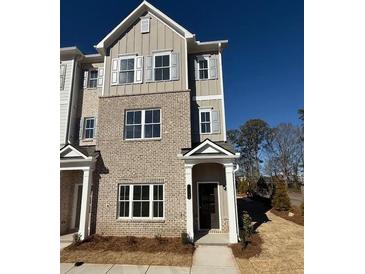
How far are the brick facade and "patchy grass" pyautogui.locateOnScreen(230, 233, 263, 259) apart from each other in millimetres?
2274

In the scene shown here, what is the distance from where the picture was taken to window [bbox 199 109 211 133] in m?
11.3

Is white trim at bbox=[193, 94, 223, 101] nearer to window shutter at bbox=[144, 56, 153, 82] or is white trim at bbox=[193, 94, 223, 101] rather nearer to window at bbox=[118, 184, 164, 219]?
window shutter at bbox=[144, 56, 153, 82]

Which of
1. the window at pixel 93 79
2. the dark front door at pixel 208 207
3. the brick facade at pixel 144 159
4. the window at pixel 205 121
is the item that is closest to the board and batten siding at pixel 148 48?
the brick facade at pixel 144 159

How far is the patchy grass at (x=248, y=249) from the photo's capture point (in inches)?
295

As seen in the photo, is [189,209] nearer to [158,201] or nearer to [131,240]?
[158,201]

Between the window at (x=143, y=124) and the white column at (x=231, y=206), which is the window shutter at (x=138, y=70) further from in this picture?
the white column at (x=231, y=206)

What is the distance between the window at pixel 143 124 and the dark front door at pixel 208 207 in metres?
3.39

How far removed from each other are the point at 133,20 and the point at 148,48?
1.88 meters

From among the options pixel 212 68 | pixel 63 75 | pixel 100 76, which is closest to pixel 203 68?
pixel 212 68
